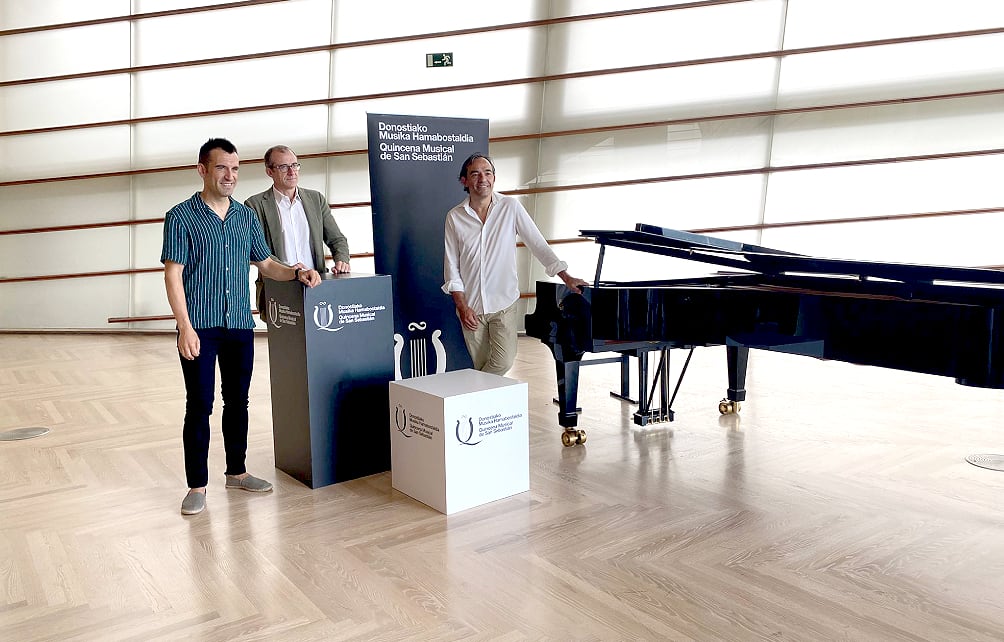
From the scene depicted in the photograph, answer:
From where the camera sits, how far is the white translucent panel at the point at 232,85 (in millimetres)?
7715

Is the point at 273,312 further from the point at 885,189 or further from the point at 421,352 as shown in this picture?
the point at 885,189

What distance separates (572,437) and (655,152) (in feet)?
12.7

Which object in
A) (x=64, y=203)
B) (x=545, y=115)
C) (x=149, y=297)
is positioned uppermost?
(x=545, y=115)

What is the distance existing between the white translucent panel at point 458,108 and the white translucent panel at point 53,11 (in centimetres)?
246

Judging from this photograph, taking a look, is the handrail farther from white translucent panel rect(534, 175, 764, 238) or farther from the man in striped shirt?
the man in striped shirt

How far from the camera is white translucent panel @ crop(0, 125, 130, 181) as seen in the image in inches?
318

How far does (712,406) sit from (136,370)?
167 inches

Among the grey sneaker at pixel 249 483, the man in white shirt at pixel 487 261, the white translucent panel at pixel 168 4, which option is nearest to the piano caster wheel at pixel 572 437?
the man in white shirt at pixel 487 261

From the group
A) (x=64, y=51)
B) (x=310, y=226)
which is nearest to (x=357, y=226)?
(x=64, y=51)

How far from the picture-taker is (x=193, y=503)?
310cm

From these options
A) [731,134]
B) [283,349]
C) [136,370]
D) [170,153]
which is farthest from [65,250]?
[731,134]

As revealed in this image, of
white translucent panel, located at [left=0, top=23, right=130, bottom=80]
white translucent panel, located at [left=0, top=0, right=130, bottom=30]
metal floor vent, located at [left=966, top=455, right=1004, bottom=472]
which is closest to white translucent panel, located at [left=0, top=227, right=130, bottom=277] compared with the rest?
white translucent panel, located at [left=0, top=23, right=130, bottom=80]

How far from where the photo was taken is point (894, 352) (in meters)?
2.66

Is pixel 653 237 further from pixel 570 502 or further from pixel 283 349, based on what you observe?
pixel 283 349
